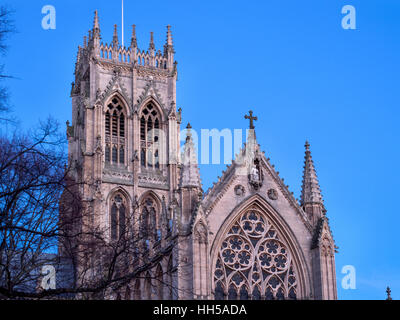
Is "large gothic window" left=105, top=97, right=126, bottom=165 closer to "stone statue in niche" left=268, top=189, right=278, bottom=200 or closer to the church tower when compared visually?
the church tower

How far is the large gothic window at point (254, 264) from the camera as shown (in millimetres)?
40781

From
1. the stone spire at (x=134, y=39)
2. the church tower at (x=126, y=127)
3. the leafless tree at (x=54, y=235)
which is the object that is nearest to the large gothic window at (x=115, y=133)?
the church tower at (x=126, y=127)

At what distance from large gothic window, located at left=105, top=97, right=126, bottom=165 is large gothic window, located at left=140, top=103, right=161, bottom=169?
5.39 ft

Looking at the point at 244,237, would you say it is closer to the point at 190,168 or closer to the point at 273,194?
the point at 273,194

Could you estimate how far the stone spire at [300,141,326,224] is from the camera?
143 ft

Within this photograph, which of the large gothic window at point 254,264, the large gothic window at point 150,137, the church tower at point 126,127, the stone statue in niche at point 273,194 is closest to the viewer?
the large gothic window at point 254,264

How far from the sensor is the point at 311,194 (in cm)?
4362

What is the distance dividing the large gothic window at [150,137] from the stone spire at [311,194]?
25.6m

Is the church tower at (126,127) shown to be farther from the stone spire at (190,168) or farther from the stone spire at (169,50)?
the stone spire at (190,168)

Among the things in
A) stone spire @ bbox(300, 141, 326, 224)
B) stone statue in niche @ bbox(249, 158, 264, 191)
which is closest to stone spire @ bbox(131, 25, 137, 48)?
stone spire @ bbox(300, 141, 326, 224)

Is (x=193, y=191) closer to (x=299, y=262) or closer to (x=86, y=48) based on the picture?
(x=299, y=262)
